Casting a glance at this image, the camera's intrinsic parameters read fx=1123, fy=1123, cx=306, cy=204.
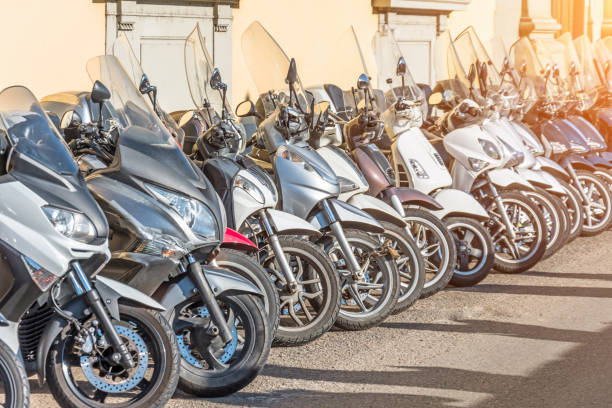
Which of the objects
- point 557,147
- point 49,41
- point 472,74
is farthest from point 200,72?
point 557,147

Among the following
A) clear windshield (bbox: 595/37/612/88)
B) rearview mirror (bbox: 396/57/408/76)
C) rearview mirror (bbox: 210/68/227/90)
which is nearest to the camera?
rearview mirror (bbox: 210/68/227/90)

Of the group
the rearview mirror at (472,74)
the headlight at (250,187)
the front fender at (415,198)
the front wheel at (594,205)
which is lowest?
the front wheel at (594,205)

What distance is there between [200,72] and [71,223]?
2132mm

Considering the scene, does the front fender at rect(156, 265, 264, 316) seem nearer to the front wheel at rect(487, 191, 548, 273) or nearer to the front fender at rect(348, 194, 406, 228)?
the front fender at rect(348, 194, 406, 228)

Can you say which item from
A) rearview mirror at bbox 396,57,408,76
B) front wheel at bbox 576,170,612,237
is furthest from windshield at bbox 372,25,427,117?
front wheel at bbox 576,170,612,237

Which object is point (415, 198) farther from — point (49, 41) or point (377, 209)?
point (49, 41)

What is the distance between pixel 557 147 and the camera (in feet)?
29.2

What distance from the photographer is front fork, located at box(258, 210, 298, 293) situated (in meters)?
5.37

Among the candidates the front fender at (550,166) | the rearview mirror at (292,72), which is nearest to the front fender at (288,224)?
the rearview mirror at (292,72)

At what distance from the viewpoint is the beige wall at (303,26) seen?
10555 millimetres

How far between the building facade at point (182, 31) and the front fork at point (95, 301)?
464 centimetres

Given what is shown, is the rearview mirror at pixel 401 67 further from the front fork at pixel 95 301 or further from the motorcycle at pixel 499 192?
the front fork at pixel 95 301

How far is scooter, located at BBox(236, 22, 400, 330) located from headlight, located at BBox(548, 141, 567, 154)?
336 centimetres

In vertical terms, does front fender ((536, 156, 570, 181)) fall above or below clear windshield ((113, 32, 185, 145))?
below
